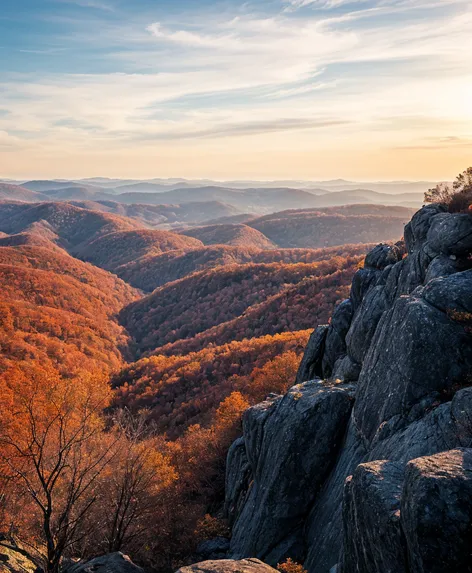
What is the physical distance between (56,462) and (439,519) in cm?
3066

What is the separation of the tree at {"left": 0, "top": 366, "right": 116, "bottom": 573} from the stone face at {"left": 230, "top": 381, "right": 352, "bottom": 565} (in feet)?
28.0

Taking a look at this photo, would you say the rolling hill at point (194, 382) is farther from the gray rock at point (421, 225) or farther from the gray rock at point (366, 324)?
the gray rock at point (421, 225)

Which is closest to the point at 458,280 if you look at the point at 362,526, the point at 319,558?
the point at 362,526

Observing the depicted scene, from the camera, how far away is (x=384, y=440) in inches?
572

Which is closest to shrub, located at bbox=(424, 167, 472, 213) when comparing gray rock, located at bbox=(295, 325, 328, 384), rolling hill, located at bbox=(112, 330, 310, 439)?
gray rock, located at bbox=(295, 325, 328, 384)

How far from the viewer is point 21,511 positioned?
97.2 ft

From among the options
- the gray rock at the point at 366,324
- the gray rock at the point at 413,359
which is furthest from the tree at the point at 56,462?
the gray rock at the point at 366,324

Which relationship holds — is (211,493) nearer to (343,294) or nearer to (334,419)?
(334,419)

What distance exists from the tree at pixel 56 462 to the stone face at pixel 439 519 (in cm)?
1413

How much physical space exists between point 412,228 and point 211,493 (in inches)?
1051

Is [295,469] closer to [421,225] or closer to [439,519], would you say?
[439,519]

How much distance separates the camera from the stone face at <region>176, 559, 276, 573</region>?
1169 cm

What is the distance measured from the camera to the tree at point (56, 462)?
58.1 feet

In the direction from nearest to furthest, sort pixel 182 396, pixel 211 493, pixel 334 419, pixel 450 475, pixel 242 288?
1. pixel 450 475
2. pixel 334 419
3. pixel 211 493
4. pixel 182 396
5. pixel 242 288
